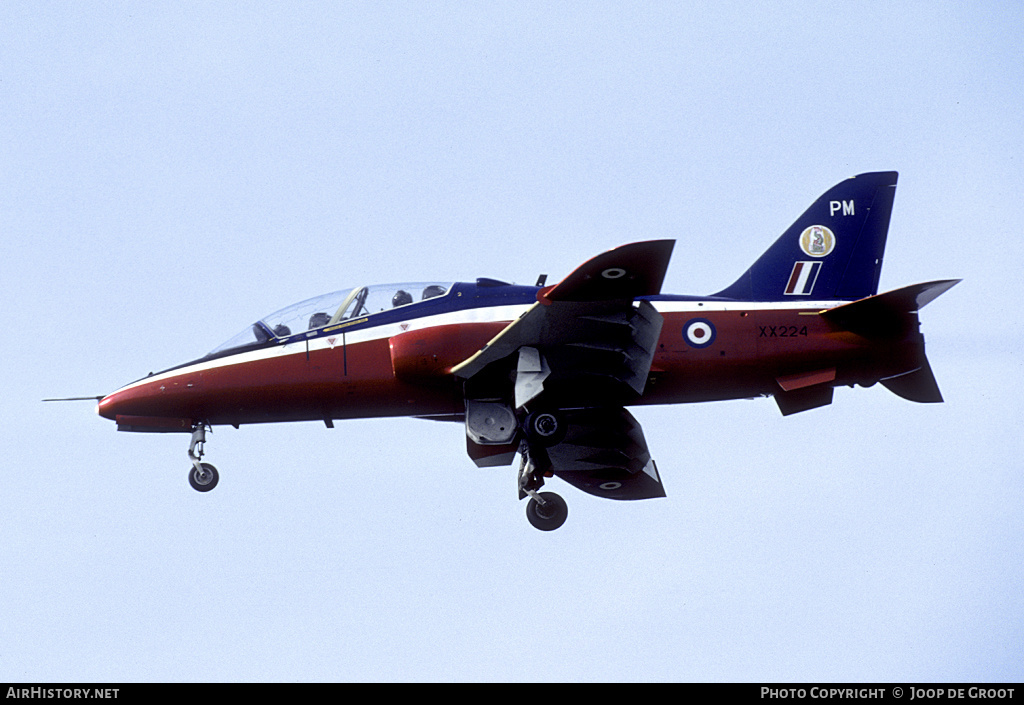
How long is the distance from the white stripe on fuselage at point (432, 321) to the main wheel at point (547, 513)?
3.79m

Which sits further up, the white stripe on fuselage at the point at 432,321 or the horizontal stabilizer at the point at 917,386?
the white stripe on fuselage at the point at 432,321

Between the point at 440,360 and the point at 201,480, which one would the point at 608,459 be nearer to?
the point at 440,360

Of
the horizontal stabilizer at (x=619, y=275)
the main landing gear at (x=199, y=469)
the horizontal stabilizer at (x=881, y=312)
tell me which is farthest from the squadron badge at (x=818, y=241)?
the main landing gear at (x=199, y=469)

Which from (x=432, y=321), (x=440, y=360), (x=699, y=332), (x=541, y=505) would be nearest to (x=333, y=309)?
(x=432, y=321)

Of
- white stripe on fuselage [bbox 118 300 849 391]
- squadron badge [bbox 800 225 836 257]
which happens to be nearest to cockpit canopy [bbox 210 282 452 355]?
white stripe on fuselage [bbox 118 300 849 391]

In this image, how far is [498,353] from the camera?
1936 cm

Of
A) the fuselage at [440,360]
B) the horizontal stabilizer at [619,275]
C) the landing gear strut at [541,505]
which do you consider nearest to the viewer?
the horizontal stabilizer at [619,275]

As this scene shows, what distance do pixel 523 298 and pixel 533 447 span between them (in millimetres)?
2772

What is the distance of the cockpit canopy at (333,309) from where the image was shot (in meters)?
21.0

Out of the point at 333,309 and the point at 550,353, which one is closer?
the point at 550,353

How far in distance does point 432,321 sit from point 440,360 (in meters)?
0.83

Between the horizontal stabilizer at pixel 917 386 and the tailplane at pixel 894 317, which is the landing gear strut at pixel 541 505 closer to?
the tailplane at pixel 894 317

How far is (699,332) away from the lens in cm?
2038
